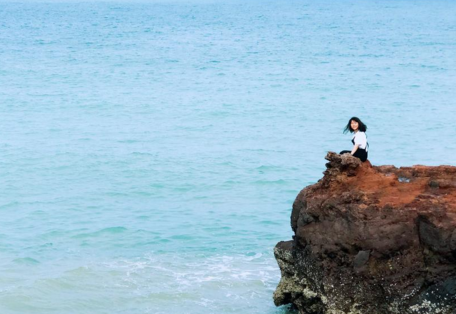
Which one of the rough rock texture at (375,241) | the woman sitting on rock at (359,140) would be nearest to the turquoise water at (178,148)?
the rough rock texture at (375,241)

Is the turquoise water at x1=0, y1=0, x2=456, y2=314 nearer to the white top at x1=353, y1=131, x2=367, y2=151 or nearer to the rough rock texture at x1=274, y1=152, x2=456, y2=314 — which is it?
the rough rock texture at x1=274, y1=152, x2=456, y2=314

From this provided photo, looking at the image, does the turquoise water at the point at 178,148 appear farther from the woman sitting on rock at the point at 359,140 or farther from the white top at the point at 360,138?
the white top at the point at 360,138

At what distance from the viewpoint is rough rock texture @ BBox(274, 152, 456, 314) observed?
12.7m

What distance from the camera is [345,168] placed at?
555 inches

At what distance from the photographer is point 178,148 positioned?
31.0 m

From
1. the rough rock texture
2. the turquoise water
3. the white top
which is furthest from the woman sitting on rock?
the turquoise water

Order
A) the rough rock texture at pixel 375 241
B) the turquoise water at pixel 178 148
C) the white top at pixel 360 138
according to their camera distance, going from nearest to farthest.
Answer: the rough rock texture at pixel 375 241 → the white top at pixel 360 138 → the turquoise water at pixel 178 148

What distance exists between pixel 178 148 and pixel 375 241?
18577mm

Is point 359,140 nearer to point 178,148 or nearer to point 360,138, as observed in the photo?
point 360,138

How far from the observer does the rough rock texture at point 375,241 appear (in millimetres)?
12688

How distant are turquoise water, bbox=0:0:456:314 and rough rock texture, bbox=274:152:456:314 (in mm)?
2746

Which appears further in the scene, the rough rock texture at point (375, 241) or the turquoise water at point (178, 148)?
the turquoise water at point (178, 148)

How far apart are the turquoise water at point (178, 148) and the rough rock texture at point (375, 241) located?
275cm

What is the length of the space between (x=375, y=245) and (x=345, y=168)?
5.30 feet
